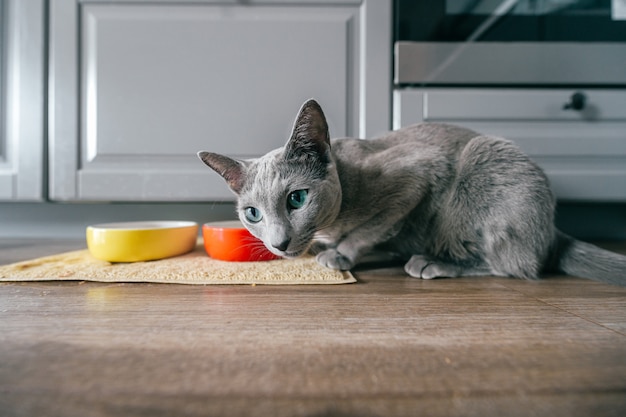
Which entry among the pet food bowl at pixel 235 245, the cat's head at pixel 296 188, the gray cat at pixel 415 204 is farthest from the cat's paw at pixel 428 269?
the pet food bowl at pixel 235 245

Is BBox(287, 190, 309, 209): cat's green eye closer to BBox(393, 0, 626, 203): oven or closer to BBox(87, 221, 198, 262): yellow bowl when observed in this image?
BBox(87, 221, 198, 262): yellow bowl

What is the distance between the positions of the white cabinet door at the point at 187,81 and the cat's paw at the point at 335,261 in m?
0.59

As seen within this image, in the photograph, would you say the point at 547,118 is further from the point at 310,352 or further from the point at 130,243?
the point at 130,243

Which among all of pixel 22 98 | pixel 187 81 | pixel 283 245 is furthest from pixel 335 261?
pixel 22 98

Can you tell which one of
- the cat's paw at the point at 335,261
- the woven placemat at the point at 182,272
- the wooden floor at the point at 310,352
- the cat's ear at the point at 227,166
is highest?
the cat's ear at the point at 227,166

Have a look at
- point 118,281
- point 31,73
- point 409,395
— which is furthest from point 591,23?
point 31,73

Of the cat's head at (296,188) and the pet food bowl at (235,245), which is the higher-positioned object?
the cat's head at (296,188)

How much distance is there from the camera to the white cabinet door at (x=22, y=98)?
1.31 metres

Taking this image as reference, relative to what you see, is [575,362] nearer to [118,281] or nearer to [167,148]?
[118,281]

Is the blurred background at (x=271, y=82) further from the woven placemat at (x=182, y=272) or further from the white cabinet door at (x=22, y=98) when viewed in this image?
the woven placemat at (x=182, y=272)

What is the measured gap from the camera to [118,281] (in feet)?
2.59

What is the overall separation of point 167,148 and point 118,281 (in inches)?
27.0

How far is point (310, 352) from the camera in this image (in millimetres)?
457

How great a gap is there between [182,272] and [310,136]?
1.41ft
